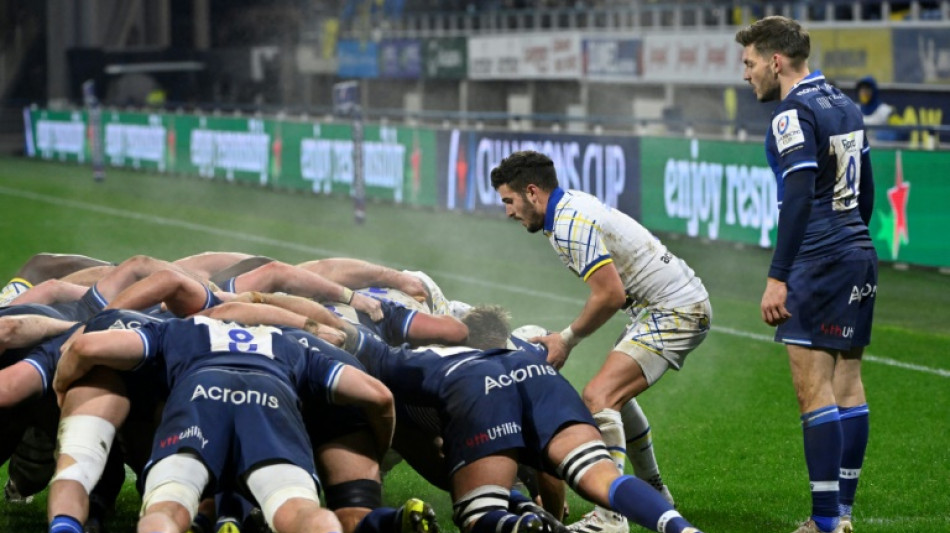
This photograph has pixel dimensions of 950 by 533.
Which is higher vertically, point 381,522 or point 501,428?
point 501,428

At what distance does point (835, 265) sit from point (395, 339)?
97.2 inches

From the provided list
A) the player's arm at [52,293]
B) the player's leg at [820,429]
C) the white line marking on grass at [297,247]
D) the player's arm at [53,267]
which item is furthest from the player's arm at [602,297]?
the white line marking on grass at [297,247]

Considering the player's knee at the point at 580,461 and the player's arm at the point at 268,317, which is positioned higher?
the player's arm at the point at 268,317

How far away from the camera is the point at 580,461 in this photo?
245 inches

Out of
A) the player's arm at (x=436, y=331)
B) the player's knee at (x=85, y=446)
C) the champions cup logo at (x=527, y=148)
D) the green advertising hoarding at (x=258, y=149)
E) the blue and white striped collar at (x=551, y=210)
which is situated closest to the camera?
the player's knee at (x=85, y=446)

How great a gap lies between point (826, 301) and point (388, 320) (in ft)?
8.17

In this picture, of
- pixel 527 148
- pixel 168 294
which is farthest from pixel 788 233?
pixel 527 148

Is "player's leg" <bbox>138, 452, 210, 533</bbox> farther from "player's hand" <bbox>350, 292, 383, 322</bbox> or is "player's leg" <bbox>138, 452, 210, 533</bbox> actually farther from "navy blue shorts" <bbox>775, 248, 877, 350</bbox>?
"navy blue shorts" <bbox>775, 248, 877, 350</bbox>

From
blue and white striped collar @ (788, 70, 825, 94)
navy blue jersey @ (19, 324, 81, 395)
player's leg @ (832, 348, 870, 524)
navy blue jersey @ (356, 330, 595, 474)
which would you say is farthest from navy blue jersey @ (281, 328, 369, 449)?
blue and white striped collar @ (788, 70, 825, 94)

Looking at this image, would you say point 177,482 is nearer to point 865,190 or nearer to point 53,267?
point 865,190

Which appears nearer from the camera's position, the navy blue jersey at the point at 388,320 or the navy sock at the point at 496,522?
the navy sock at the point at 496,522

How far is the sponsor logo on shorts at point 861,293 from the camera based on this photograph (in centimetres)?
662

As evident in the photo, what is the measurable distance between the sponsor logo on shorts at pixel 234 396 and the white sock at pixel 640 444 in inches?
84.6

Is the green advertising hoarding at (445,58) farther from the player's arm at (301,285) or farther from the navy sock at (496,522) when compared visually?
the navy sock at (496,522)
